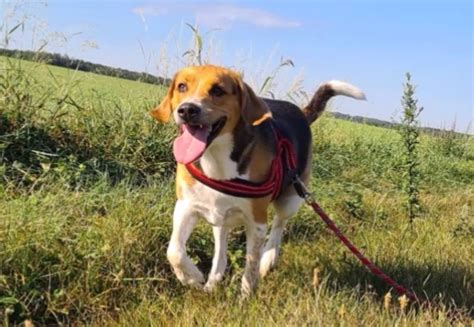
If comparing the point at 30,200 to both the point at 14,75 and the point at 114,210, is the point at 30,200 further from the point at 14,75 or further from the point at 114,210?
the point at 14,75

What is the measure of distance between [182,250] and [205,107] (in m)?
0.94

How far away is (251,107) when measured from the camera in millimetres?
3859

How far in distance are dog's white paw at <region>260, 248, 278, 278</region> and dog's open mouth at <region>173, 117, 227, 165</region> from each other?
4.22ft

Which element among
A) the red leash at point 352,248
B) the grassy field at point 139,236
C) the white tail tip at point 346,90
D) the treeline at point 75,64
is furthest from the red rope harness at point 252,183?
the treeline at point 75,64

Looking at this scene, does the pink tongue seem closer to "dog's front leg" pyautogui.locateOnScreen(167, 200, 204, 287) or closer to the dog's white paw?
"dog's front leg" pyautogui.locateOnScreen(167, 200, 204, 287)

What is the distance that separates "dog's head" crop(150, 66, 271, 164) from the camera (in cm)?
351

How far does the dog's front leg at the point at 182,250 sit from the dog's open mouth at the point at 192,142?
50 cm

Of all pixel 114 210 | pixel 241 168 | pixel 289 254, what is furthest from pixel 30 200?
pixel 289 254

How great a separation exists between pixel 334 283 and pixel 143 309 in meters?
1.29

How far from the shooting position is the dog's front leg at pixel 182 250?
12.6ft

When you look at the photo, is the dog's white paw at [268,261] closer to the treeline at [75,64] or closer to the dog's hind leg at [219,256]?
the dog's hind leg at [219,256]

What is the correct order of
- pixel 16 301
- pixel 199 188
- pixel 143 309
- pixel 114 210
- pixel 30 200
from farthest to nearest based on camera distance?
pixel 114 210
pixel 30 200
pixel 199 188
pixel 143 309
pixel 16 301

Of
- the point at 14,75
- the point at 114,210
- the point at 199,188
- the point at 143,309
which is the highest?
the point at 14,75

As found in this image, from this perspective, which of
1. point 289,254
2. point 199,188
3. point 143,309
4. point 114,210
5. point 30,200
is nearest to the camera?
point 143,309
